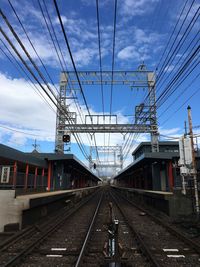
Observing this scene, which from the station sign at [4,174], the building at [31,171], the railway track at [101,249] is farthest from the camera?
the building at [31,171]

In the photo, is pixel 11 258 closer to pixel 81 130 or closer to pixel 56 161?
pixel 56 161

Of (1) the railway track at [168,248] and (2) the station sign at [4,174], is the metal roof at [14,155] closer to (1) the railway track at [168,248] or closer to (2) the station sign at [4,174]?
(2) the station sign at [4,174]

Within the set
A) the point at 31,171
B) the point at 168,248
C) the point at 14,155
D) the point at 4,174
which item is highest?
the point at 14,155

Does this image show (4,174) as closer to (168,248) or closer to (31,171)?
(168,248)

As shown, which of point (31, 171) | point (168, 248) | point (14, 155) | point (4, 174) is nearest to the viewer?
point (168, 248)

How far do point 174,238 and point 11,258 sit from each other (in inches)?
226

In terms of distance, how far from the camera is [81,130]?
96.9ft

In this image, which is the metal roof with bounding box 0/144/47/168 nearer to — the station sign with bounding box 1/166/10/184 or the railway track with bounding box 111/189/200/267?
the station sign with bounding box 1/166/10/184

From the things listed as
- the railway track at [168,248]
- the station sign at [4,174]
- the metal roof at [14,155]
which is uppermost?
the metal roof at [14,155]

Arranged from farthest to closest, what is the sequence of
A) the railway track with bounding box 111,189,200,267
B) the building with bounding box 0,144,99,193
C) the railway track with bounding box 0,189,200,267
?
the building with bounding box 0,144,99,193 → the railway track with bounding box 111,189,200,267 → the railway track with bounding box 0,189,200,267

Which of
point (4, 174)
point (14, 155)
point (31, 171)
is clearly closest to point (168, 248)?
point (4, 174)

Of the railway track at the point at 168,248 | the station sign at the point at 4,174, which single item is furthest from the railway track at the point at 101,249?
the station sign at the point at 4,174

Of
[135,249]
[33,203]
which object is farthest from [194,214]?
[33,203]

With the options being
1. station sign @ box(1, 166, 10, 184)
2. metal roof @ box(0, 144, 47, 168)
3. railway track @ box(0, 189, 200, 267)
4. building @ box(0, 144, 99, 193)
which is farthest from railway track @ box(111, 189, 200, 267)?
metal roof @ box(0, 144, 47, 168)
